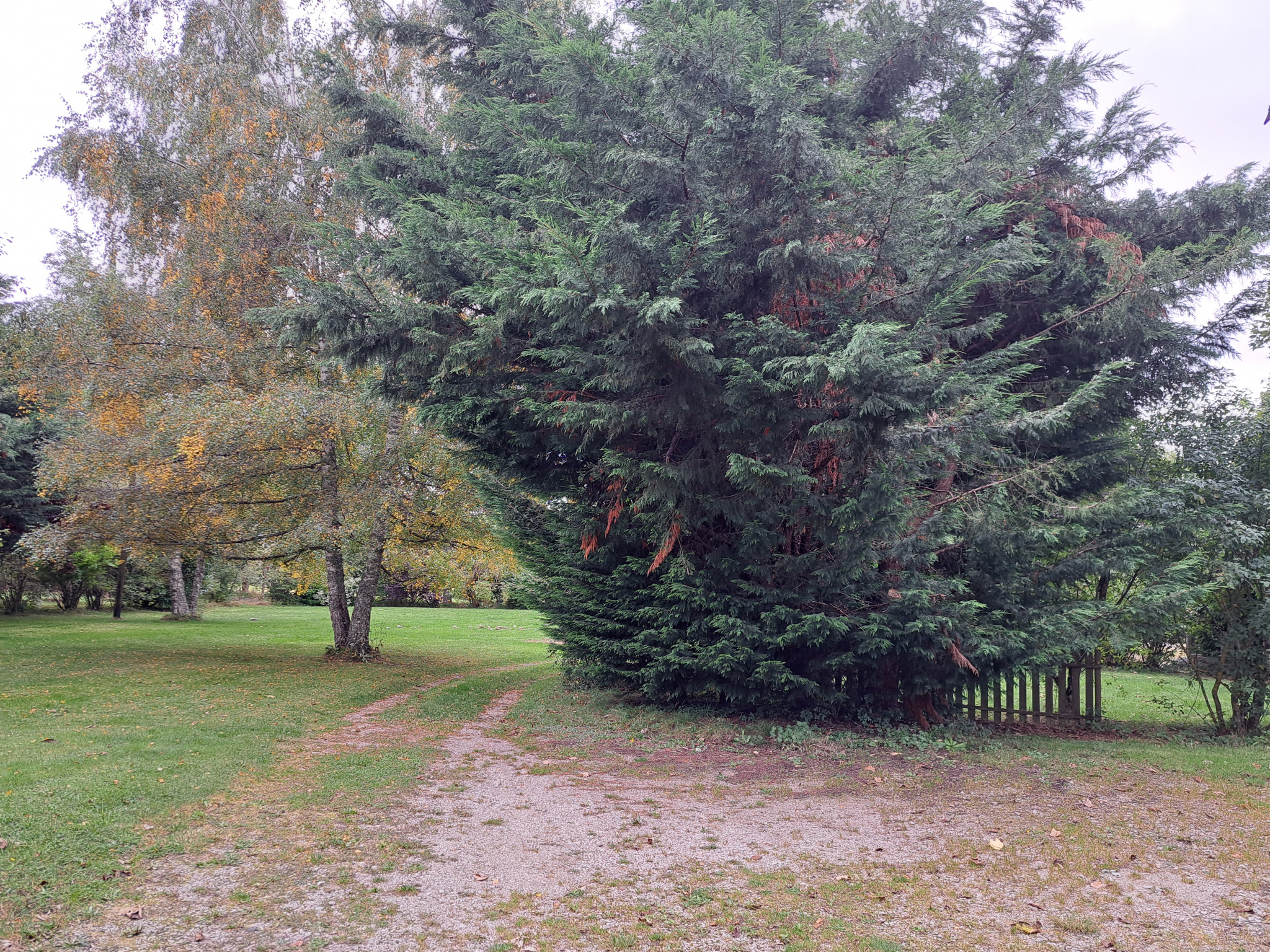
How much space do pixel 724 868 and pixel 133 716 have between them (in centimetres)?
776

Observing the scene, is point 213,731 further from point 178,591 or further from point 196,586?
point 196,586

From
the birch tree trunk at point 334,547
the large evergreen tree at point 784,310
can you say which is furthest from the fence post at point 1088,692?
the birch tree trunk at point 334,547

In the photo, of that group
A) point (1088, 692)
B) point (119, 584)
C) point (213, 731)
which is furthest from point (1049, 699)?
point (119, 584)

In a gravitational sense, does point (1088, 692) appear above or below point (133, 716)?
above

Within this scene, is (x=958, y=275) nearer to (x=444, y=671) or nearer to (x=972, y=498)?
(x=972, y=498)

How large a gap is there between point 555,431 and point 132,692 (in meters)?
7.32

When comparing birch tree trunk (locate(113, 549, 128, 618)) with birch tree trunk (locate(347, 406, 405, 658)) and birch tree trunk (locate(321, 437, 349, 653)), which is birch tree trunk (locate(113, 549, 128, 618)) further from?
birch tree trunk (locate(347, 406, 405, 658))

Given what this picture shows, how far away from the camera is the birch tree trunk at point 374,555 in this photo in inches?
532

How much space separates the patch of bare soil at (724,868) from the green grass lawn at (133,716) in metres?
0.56

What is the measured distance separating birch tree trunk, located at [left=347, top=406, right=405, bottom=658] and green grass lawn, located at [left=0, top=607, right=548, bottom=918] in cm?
73

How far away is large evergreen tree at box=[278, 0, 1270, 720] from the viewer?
255 inches

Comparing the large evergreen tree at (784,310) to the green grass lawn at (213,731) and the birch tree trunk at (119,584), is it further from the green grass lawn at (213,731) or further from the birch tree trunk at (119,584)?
the birch tree trunk at (119,584)

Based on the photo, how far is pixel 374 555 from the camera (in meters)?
Result: 14.7

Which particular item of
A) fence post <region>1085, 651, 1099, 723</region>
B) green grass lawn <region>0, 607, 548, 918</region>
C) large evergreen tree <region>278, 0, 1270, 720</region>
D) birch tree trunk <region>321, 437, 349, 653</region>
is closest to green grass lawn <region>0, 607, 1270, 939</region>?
green grass lawn <region>0, 607, 548, 918</region>
